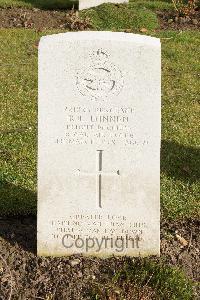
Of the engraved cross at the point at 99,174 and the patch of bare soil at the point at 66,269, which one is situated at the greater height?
the engraved cross at the point at 99,174

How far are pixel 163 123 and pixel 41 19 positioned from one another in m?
5.11

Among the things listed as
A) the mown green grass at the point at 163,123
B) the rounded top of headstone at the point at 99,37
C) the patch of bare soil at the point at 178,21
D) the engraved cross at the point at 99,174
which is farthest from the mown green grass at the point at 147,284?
the patch of bare soil at the point at 178,21

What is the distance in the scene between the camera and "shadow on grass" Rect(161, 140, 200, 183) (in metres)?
6.61

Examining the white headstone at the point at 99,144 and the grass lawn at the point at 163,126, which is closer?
the white headstone at the point at 99,144

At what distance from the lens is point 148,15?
40.1 ft

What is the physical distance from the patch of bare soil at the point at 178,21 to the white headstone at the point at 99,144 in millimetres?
7522

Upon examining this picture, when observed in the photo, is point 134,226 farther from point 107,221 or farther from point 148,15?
point 148,15

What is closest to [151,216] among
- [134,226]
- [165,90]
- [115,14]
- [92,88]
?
[134,226]

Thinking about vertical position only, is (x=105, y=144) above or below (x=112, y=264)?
above

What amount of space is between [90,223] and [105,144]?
0.66 metres

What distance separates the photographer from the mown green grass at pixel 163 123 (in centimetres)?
610

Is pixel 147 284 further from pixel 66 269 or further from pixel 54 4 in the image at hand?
pixel 54 4

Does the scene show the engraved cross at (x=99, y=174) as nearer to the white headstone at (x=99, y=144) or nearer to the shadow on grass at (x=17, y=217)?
the white headstone at (x=99, y=144)

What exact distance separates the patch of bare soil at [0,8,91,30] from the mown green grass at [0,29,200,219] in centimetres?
60
